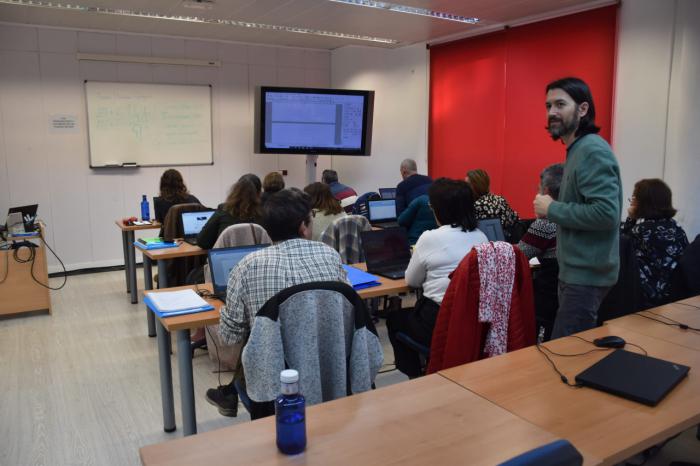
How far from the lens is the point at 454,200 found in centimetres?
264

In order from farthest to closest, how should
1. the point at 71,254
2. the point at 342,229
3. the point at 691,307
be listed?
the point at 71,254 < the point at 342,229 < the point at 691,307

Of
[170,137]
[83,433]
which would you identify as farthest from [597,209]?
[170,137]

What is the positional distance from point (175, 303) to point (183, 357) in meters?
0.25

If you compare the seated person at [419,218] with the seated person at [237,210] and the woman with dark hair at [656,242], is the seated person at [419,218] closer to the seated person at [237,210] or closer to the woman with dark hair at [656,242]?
the seated person at [237,210]

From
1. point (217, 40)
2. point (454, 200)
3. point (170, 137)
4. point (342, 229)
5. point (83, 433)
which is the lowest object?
point (83, 433)

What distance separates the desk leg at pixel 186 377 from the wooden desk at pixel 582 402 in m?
1.34

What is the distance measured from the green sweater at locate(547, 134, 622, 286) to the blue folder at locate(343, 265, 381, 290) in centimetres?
103

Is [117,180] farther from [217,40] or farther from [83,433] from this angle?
[83,433]

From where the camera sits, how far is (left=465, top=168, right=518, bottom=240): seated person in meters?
4.27

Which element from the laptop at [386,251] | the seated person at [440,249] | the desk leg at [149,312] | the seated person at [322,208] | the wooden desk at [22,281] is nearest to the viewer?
the seated person at [440,249]

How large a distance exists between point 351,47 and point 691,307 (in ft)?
20.5

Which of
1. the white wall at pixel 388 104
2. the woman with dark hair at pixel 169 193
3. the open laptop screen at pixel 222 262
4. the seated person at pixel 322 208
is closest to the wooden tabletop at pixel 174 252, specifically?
the seated person at pixel 322 208

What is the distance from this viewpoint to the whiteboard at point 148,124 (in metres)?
6.71

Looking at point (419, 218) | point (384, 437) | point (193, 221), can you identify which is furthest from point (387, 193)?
point (384, 437)
